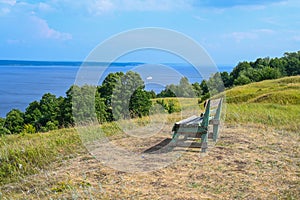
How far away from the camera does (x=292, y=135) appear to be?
26.6 feet

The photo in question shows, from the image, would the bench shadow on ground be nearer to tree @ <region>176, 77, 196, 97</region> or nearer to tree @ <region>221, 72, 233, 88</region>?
tree @ <region>176, 77, 196, 97</region>

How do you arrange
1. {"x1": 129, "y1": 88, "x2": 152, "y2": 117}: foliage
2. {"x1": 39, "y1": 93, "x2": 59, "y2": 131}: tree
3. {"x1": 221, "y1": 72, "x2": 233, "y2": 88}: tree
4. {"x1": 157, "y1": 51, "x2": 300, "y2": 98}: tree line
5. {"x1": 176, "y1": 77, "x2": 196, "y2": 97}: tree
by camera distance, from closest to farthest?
{"x1": 176, "y1": 77, "x2": 196, "y2": 97}: tree → {"x1": 129, "y1": 88, "x2": 152, "y2": 117}: foliage → {"x1": 39, "y1": 93, "x2": 59, "y2": 131}: tree → {"x1": 157, "y1": 51, "x2": 300, "y2": 98}: tree line → {"x1": 221, "y1": 72, "x2": 233, "y2": 88}: tree

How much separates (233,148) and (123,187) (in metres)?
2.78

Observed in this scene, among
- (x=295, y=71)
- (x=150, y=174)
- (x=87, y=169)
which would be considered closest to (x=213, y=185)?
(x=150, y=174)

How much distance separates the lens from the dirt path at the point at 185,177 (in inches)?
184

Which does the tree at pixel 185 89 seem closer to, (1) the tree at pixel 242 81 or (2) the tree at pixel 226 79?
(1) the tree at pixel 242 81

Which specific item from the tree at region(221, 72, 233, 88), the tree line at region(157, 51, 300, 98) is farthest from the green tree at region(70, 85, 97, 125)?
the tree at region(221, 72, 233, 88)

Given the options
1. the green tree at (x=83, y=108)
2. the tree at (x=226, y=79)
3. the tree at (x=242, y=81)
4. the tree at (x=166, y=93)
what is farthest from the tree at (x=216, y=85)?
the tree at (x=226, y=79)

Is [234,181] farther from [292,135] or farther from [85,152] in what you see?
[292,135]

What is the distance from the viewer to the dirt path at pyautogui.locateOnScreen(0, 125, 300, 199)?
15.3 feet

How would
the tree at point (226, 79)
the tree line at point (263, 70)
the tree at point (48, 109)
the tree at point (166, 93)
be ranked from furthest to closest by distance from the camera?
the tree at point (226, 79) < the tree line at point (263, 70) < the tree at point (48, 109) < the tree at point (166, 93)

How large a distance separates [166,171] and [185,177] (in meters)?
0.41

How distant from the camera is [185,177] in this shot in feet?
17.4

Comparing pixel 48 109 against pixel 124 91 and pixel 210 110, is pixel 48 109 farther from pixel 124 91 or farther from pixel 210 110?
pixel 210 110
